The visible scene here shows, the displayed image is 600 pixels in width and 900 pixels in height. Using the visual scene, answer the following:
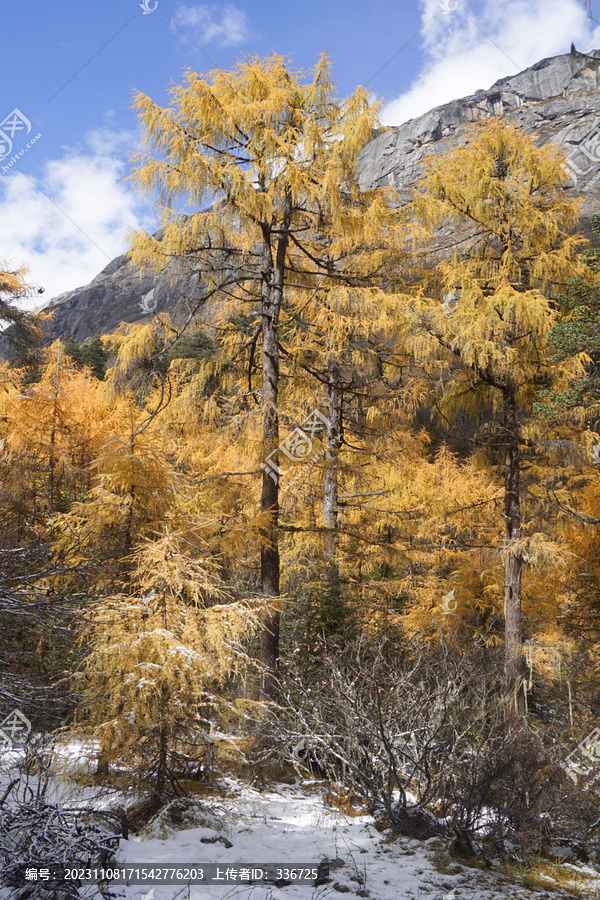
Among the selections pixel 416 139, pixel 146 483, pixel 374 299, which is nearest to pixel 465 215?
pixel 374 299

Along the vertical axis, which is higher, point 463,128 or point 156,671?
point 463,128

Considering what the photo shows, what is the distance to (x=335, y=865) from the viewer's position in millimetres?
4746

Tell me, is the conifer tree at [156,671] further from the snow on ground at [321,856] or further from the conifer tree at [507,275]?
the conifer tree at [507,275]

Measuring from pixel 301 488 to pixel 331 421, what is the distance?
210cm

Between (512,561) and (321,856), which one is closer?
(321,856)

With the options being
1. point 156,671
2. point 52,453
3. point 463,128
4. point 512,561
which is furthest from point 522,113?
point 156,671

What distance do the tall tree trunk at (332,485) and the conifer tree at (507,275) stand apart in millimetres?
2204

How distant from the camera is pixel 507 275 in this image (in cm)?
1003

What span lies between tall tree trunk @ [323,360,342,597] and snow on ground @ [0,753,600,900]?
389cm

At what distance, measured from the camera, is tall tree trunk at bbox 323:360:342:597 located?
9383 mm

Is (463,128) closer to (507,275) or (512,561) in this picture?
(507,275)

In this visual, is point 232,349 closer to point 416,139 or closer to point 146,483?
point 146,483

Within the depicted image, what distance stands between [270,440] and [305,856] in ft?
16.2

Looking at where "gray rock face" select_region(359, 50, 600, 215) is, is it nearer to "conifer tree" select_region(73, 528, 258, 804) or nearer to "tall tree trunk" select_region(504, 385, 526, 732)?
"tall tree trunk" select_region(504, 385, 526, 732)
